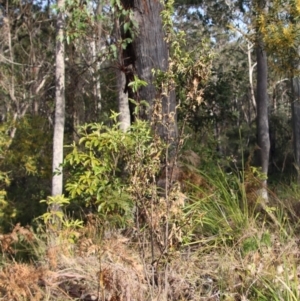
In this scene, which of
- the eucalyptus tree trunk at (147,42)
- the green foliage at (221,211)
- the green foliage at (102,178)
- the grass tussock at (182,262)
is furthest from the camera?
the eucalyptus tree trunk at (147,42)

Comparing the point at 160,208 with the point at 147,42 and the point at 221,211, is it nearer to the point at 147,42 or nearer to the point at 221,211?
the point at 221,211

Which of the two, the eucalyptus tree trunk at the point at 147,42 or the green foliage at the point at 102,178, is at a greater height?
the eucalyptus tree trunk at the point at 147,42

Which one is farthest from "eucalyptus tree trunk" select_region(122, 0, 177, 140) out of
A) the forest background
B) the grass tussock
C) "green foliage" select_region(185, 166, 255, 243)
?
the grass tussock

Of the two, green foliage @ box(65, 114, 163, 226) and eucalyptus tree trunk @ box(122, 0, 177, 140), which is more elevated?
eucalyptus tree trunk @ box(122, 0, 177, 140)

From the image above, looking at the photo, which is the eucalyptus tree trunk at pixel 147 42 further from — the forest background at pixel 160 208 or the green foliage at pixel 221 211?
the green foliage at pixel 221 211

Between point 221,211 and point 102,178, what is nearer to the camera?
point 221,211

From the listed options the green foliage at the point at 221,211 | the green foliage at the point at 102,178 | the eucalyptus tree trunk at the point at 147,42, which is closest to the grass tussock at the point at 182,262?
the green foliage at the point at 221,211

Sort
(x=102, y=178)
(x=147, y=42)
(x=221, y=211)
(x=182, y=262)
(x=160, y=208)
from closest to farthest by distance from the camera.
Answer: (x=160, y=208)
(x=182, y=262)
(x=221, y=211)
(x=102, y=178)
(x=147, y=42)

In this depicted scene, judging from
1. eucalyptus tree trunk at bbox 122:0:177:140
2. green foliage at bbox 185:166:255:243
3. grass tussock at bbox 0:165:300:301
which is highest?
eucalyptus tree trunk at bbox 122:0:177:140

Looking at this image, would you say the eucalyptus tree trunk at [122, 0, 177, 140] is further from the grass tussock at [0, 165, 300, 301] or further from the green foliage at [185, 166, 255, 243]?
the grass tussock at [0, 165, 300, 301]

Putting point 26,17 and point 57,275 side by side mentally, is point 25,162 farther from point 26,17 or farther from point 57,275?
point 57,275

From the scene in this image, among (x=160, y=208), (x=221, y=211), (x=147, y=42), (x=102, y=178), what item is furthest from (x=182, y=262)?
(x=147, y=42)

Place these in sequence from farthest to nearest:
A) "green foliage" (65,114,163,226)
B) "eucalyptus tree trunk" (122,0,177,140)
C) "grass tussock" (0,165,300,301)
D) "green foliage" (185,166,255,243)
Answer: "eucalyptus tree trunk" (122,0,177,140) → "green foliage" (65,114,163,226) → "green foliage" (185,166,255,243) → "grass tussock" (0,165,300,301)

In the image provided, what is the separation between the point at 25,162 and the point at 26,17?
21.7 feet
